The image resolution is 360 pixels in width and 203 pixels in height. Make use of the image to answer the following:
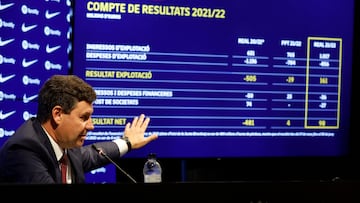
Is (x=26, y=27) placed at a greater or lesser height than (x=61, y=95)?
greater

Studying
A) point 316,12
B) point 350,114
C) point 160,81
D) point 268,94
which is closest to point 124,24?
point 160,81

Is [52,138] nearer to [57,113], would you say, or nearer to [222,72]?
[57,113]

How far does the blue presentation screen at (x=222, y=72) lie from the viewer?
11.0ft

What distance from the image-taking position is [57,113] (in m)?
2.41

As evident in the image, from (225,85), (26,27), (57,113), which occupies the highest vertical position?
(26,27)

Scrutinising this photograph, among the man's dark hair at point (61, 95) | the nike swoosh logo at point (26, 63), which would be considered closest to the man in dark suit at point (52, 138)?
the man's dark hair at point (61, 95)

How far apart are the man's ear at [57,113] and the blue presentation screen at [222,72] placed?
897 mm

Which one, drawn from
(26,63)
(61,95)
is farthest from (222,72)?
(61,95)

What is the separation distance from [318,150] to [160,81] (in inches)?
44.9

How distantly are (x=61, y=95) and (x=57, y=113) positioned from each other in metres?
0.08

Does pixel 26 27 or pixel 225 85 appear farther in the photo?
pixel 225 85

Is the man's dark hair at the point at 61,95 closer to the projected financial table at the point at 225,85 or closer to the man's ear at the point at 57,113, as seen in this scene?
the man's ear at the point at 57,113

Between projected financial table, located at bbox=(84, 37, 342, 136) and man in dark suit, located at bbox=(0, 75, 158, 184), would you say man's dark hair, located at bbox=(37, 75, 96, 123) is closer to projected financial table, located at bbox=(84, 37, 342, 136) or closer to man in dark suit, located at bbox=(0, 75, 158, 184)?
man in dark suit, located at bbox=(0, 75, 158, 184)

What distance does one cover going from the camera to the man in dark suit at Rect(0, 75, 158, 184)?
2.19 meters
